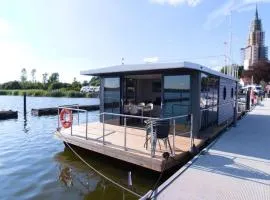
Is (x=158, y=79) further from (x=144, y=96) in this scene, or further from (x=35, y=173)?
A: (x=35, y=173)

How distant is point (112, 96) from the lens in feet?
35.0

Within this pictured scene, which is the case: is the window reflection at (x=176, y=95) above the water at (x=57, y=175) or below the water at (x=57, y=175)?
above

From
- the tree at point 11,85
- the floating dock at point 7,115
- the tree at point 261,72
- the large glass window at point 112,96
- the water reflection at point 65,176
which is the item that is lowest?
the water reflection at point 65,176

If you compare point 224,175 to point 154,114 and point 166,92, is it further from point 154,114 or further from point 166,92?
point 154,114

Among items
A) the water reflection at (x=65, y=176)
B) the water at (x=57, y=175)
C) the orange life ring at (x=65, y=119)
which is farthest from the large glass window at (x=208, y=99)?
the water reflection at (x=65, y=176)

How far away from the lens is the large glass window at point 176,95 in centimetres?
871

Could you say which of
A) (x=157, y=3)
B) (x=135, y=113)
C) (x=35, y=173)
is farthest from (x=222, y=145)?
Answer: (x=157, y=3)

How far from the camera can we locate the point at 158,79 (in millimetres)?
12242

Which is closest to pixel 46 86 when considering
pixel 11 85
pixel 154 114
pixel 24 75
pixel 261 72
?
pixel 11 85

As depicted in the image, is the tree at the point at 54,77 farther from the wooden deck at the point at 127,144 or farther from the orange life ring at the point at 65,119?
the orange life ring at the point at 65,119

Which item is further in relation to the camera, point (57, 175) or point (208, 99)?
point (208, 99)

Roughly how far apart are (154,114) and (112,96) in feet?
6.43

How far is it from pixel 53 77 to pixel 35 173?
9169 centimetres

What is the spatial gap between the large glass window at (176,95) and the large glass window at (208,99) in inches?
22.9
